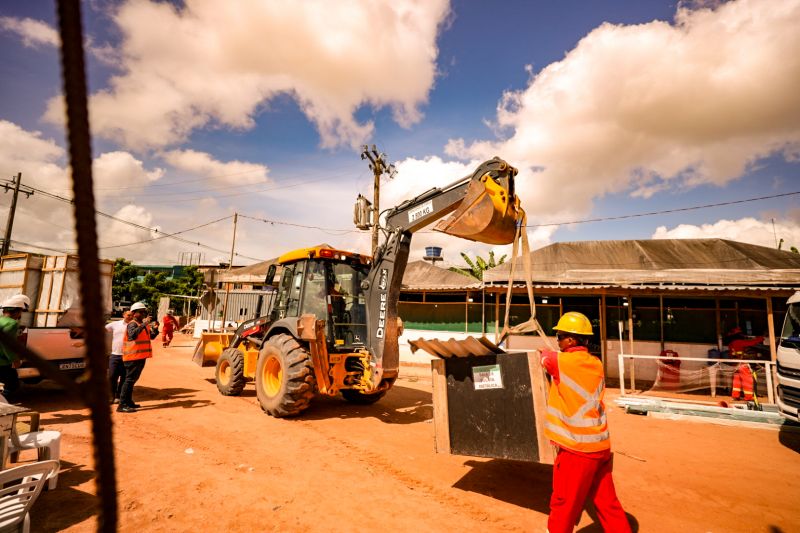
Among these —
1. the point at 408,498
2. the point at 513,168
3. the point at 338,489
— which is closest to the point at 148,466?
the point at 338,489

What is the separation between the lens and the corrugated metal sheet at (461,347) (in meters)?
3.80

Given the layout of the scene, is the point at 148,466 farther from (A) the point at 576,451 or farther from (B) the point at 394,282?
(A) the point at 576,451

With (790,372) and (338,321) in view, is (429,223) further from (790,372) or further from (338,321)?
(790,372)

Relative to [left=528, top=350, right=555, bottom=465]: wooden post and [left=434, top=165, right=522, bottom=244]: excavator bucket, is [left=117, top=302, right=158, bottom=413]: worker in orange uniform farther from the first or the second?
[left=528, top=350, right=555, bottom=465]: wooden post

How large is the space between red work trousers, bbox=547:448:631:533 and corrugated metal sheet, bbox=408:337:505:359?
1.09 meters

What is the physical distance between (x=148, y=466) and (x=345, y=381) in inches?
119

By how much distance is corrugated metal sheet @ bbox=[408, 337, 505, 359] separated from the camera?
12.5 feet

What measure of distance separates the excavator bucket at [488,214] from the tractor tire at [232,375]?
213 inches

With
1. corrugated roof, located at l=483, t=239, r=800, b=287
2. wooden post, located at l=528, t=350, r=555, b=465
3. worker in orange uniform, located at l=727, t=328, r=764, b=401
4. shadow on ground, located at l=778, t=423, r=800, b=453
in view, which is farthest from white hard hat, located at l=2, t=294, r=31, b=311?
worker in orange uniform, located at l=727, t=328, r=764, b=401

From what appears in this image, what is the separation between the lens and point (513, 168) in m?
4.76

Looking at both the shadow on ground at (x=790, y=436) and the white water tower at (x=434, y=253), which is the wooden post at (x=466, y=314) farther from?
the white water tower at (x=434, y=253)

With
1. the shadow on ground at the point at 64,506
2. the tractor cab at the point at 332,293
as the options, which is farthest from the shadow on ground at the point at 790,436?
the shadow on ground at the point at 64,506

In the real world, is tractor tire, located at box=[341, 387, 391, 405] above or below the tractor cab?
below

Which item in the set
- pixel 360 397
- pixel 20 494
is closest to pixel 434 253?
pixel 360 397
